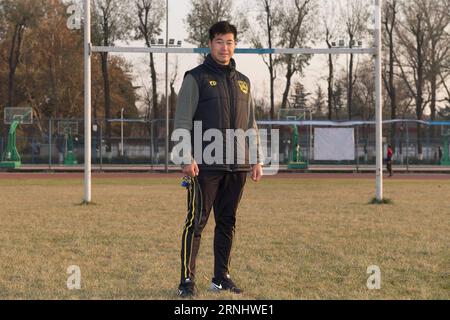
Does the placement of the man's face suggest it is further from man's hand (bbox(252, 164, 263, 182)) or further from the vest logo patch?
man's hand (bbox(252, 164, 263, 182))

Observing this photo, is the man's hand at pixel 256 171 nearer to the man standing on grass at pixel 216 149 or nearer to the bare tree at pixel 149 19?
the man standing on grass at pixel 216 149

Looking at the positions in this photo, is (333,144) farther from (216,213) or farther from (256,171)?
(216,213)

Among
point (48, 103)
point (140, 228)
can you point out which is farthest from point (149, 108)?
point (140, 228)

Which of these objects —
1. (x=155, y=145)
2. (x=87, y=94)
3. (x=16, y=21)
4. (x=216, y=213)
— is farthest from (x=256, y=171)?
(x=16, y=21)

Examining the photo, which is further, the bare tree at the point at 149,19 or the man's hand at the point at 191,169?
the bare tree at the point at 149,19

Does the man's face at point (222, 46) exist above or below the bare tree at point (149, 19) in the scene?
below

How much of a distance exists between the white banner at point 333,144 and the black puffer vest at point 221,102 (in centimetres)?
2715

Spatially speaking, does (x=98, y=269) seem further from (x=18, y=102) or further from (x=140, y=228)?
(x=18, y=102)

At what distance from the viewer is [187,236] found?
5.21m

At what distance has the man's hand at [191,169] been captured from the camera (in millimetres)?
4996

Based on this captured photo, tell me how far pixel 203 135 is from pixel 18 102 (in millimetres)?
49891

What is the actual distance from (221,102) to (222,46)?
45cm

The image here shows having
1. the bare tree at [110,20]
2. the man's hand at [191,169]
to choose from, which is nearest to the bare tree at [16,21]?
the bare tree at [110,20]

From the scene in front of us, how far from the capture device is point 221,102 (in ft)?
16.9
